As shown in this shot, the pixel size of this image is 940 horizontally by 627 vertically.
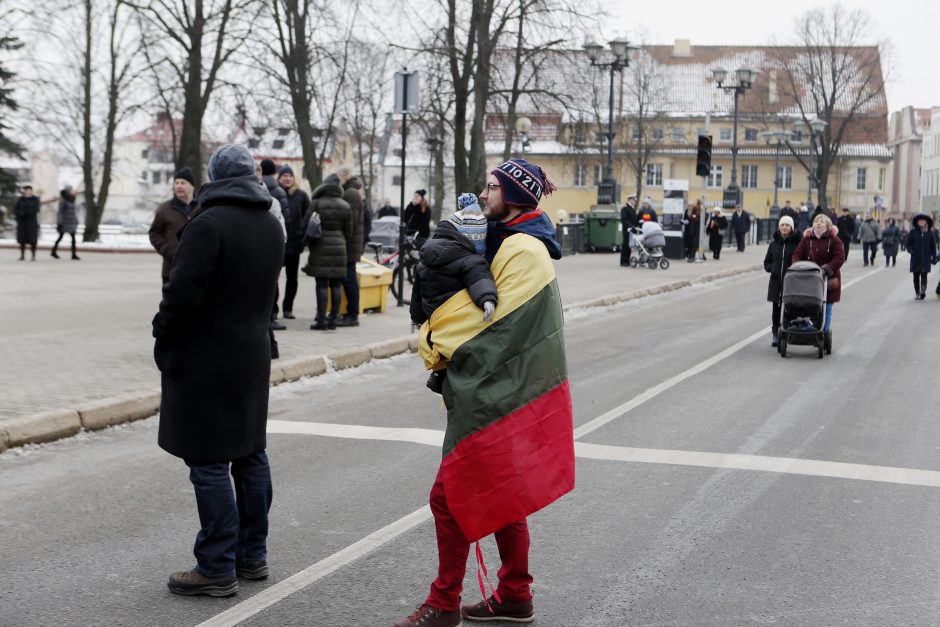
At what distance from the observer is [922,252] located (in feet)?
74.9

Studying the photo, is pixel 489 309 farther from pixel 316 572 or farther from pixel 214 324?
pixel 316 572

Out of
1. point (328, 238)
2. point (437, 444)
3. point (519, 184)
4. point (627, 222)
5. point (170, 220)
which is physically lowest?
point (437, 444)

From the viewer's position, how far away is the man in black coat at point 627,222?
30.0 meters

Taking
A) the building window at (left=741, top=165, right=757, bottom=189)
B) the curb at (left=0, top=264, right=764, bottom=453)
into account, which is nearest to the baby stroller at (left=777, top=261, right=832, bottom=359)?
the curb at (left=0, top=264, right=764, bottom=453)

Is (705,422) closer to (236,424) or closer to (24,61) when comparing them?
(236,424)

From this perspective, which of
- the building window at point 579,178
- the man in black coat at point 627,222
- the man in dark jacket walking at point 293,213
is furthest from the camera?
the building window at point 579,178

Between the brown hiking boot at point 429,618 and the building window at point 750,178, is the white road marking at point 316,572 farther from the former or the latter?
the building window at point 750,178

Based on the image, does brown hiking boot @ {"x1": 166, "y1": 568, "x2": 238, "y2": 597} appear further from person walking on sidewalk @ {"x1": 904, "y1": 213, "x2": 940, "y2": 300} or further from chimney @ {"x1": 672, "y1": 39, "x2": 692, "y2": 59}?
chimney @ {"x1": 672, "y1": 39, "x2": 692, "y2": 59}

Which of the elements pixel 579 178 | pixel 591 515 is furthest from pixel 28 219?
pixel 579 178

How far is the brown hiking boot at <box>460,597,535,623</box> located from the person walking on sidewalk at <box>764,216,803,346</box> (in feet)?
31.7

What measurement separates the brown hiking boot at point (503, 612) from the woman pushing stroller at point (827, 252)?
940 centimetres

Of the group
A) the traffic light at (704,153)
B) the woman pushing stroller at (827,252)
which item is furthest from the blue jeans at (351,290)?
the traffic light at (704,153)

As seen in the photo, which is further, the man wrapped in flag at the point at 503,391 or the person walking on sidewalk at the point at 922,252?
the person walking on sidewalk at the point at 922,252

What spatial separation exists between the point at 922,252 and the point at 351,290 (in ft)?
43.3
